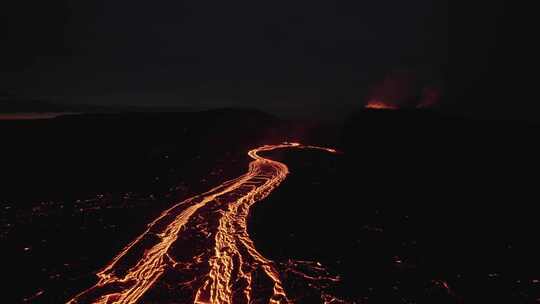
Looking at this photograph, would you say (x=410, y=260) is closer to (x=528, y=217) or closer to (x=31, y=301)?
(x=528, y=217)

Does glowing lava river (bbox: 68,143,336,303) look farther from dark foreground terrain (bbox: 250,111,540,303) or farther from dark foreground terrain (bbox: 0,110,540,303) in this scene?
dark foreground terrain (bbox: 250,111,540,303)

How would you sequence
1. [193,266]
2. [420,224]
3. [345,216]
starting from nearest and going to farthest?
1. [193,266]
2. [420,224]
3. [345,216]

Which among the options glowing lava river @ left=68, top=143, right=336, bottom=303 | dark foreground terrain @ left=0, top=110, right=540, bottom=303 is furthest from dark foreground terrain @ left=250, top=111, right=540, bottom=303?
glowing lava river @ left=68, top=143, right=336, bottom=303

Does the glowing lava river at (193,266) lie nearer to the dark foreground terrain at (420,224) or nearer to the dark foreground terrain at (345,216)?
the dark foreground terrain at (345,216)

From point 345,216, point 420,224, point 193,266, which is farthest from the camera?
point 345,216

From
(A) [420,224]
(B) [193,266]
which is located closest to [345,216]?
(A) [420,224]

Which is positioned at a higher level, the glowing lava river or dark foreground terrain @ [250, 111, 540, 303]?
the glowing lava river

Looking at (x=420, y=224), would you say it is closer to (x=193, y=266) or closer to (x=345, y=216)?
(x=345, y=216)

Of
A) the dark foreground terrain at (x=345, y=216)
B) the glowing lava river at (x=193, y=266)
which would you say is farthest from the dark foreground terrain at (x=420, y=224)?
the glowing lava river at (x=193, y=266)
